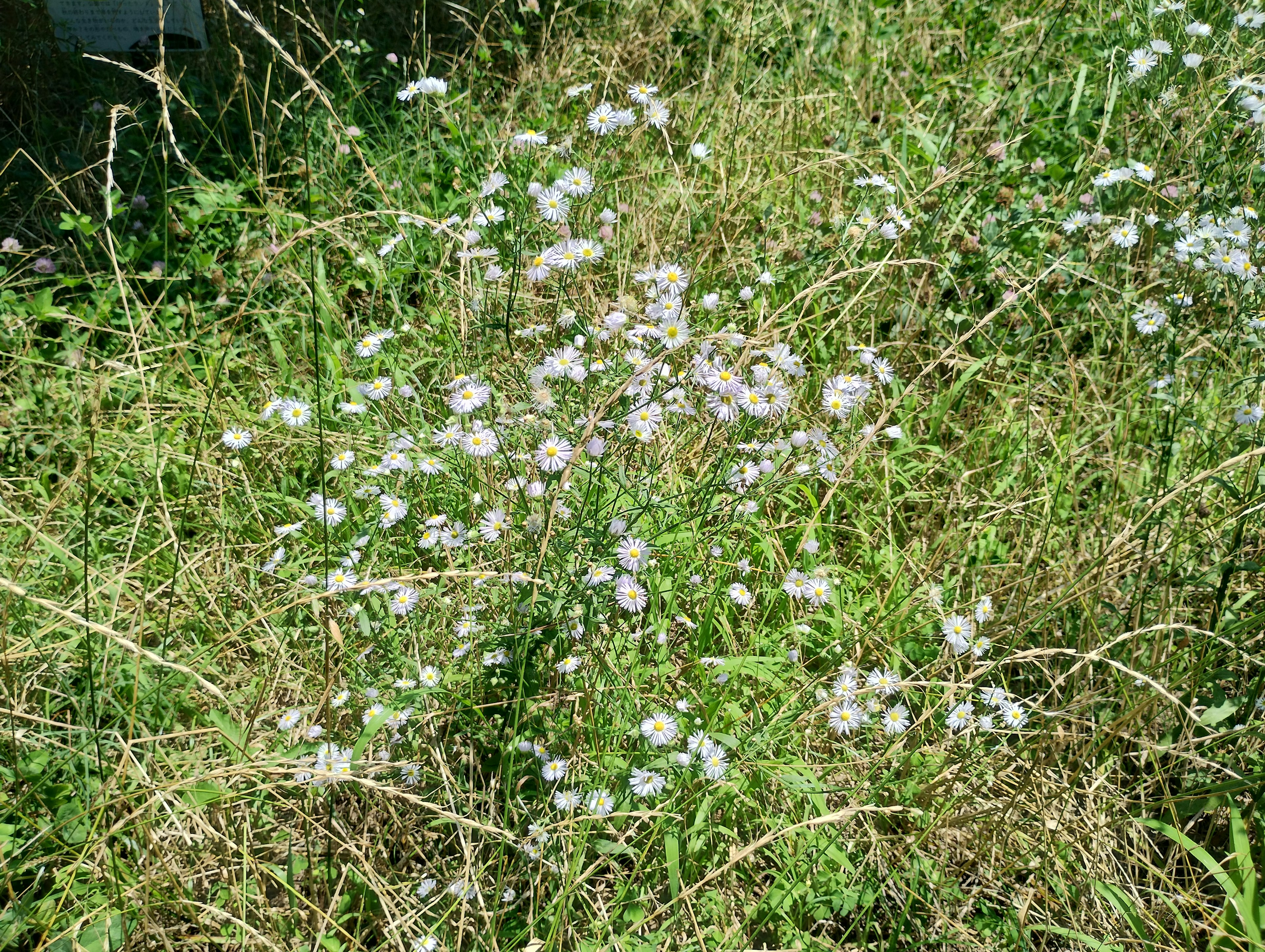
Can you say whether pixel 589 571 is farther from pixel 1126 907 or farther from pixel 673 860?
pixel 1126 907

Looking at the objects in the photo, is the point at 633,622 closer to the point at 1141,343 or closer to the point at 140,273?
the point at 1141,343

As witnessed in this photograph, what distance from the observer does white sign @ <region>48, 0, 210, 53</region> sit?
353 cm

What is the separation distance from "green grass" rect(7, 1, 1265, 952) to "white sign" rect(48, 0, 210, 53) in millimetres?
429

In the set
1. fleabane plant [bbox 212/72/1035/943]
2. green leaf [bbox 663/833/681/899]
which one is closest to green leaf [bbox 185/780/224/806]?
fleabane plant [bbox 212/72/1035/943]

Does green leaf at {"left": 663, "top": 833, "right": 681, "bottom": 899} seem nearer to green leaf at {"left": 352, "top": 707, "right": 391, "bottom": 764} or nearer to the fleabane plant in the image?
the fleabane plant

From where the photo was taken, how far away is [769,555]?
2.15 metres

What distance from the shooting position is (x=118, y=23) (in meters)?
3.57

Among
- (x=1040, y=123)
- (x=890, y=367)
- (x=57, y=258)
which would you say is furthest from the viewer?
(x=1040, y=123)

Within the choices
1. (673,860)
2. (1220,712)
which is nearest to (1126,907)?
(1220,712)

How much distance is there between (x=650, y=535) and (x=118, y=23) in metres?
3.31

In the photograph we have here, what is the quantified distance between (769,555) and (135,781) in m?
1.37

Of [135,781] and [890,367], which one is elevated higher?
[890,367]

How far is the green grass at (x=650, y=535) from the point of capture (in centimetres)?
163

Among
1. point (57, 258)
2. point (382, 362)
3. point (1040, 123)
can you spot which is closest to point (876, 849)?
point (382, 362)
